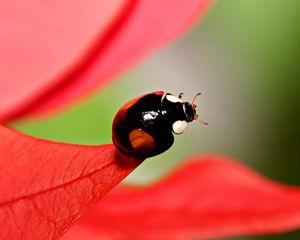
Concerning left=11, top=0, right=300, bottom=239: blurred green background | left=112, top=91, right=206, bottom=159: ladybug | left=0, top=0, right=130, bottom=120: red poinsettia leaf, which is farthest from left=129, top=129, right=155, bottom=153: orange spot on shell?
left=11, top=0, right=300, bottom=239: blurred green background

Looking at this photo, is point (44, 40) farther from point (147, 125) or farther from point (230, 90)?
point (230, 90)

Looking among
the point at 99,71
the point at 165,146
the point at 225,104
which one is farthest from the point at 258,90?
the point at 165,146

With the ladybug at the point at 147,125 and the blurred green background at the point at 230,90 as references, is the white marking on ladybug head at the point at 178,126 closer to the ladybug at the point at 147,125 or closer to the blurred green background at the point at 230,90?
the ladybug at the point at 147,125

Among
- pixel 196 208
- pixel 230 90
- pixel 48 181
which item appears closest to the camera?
pixel 48 181

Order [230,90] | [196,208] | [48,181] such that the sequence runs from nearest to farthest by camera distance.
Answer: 1. [48,181]
2. [196,208]
3. [230,90]

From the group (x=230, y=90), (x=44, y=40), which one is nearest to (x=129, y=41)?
(x=44, y=40)

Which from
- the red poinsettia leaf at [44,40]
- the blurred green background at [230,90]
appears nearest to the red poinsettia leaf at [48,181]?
the red poinsettia leaf at [44,40]
